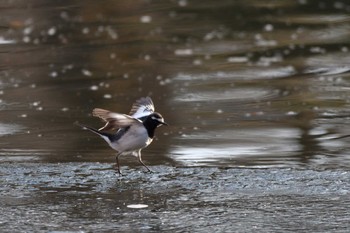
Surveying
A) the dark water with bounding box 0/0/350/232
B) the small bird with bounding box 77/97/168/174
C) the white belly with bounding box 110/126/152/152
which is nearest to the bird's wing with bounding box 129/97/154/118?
the small bird with bounding box 77/97/168/174

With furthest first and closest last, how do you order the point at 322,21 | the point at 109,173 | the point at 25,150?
the point at 322,21
the point at 25,150
the point at 109,173

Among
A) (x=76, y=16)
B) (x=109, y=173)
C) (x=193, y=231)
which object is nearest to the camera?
(x=193, y=231)

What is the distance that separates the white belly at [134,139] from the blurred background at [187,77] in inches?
17.0

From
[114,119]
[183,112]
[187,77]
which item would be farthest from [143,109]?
[187,77]

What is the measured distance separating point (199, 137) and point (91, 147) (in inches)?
41.4

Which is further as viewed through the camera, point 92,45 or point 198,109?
point 92,45

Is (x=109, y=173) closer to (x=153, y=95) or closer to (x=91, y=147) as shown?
(x=91, y=147)

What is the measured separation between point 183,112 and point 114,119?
2.82 meters

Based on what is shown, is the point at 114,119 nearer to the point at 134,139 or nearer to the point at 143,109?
the point at 134,139

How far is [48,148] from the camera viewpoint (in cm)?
921

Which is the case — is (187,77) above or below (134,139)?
below

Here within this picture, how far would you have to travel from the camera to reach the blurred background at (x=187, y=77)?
9203 mm

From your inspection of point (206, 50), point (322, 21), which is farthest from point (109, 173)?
point (322, 21)

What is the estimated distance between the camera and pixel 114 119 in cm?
795
